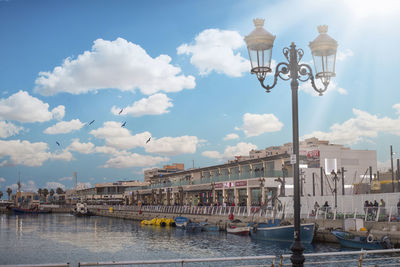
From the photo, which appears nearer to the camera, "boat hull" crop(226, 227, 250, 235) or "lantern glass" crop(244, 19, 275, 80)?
"lantern glass" crop(244, 19, 275, 80)

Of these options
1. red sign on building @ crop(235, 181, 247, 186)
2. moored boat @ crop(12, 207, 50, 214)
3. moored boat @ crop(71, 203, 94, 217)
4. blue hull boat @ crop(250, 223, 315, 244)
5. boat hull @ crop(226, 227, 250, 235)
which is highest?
red sign on building @ crop(235, 181, 247, 186)

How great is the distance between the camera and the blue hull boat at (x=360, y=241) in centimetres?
2928

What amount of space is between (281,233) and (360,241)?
8520 millimetres

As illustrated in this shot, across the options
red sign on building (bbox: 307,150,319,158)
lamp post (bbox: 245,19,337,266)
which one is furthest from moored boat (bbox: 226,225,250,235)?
lamp post (bbox: 245,19,337,266)

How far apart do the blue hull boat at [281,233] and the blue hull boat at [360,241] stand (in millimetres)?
2128

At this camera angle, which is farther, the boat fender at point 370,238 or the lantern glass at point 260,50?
the boat fender at point 370,238

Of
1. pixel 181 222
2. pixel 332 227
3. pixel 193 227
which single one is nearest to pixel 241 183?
pixel 181 222

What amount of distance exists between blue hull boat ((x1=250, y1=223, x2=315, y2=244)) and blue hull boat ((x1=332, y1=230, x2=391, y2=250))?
6.98 feet

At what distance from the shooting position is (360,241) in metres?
31.3

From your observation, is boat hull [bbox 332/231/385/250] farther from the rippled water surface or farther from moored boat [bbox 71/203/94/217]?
moored boat [bbox 71/203/94/217]

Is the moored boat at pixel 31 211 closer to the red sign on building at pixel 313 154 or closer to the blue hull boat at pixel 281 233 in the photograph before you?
the red sign on building at pixel 313 154

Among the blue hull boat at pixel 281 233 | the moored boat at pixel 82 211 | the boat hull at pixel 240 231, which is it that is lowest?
the moored boat at pixel 82 211

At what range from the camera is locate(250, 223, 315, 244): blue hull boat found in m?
36.1

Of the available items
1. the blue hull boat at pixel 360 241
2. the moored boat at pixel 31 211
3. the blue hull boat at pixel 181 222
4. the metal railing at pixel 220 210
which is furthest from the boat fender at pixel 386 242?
the moored boat at pixel 31 211
